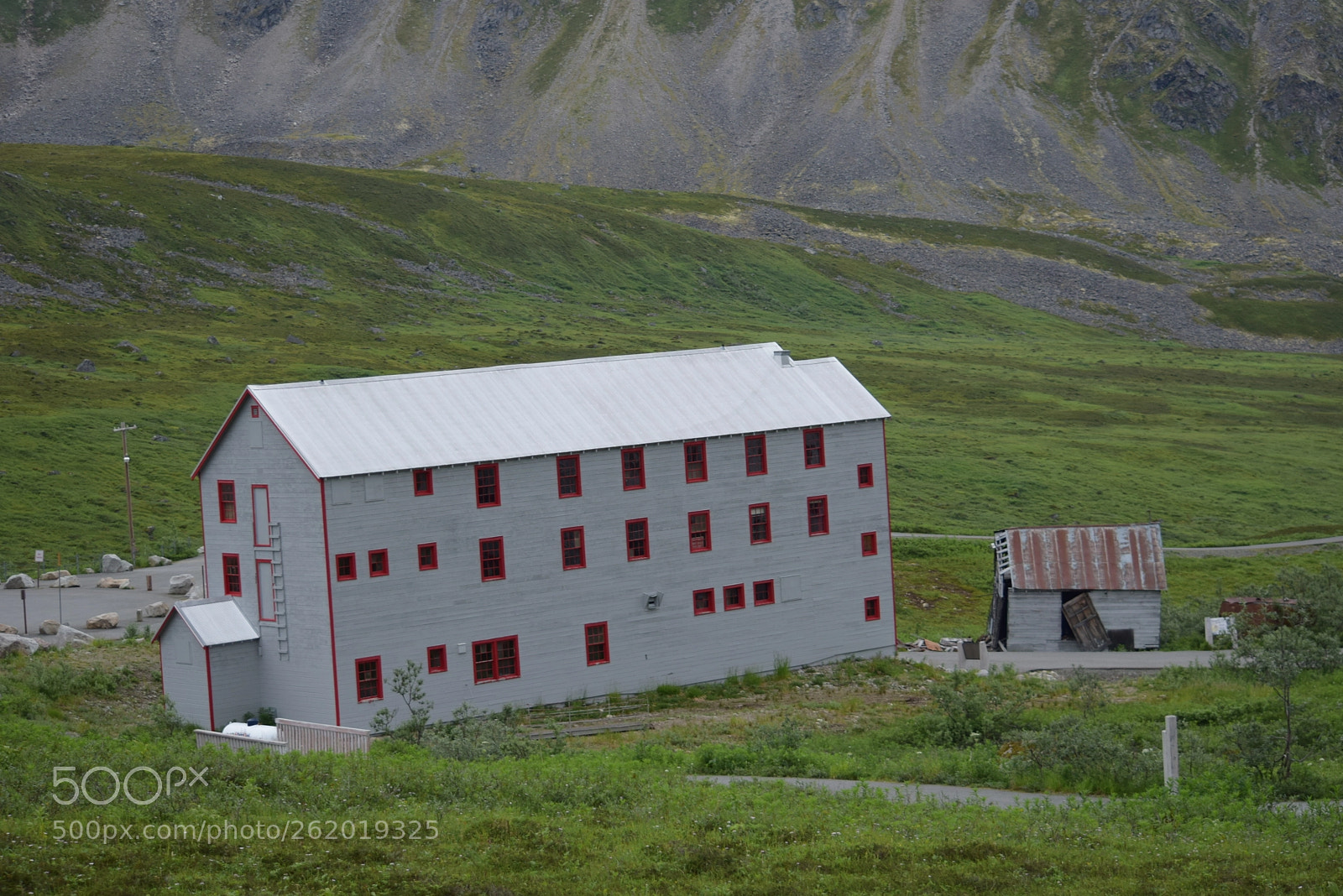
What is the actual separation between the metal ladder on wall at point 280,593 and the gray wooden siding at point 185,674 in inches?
87.7

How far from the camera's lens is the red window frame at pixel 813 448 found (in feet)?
160

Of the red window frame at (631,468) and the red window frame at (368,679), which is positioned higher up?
the red window frame at (631,468)

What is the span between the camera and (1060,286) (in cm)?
18962

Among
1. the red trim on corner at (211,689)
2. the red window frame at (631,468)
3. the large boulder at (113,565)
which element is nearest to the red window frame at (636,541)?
the red window frame at (631,468)

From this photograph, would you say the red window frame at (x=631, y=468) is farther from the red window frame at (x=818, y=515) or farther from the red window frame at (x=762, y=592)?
the red window frame at (x=818, y=515)

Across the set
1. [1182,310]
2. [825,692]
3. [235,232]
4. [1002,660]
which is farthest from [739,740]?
[1182,310]

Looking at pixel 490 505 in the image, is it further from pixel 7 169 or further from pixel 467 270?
pixel 7 169

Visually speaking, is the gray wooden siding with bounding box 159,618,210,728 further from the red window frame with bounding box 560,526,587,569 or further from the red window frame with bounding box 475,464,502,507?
the red window frame with bounding box 560,526,587,569

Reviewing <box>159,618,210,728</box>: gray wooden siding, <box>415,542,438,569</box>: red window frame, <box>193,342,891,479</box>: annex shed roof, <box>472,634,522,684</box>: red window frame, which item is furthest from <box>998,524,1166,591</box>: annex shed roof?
<box>159,618,210,728</box>: gray wooden siding

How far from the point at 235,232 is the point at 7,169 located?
91.9ft

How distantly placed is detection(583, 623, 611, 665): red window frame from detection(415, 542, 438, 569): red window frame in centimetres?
568

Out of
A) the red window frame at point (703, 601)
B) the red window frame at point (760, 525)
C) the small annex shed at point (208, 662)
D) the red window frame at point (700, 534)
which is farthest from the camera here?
the red window frame at point (760, 525)

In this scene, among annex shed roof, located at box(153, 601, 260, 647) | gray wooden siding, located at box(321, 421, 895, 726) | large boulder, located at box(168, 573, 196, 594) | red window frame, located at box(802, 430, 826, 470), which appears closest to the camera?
annex shed roof, located at box(153, 601, 260, 647)

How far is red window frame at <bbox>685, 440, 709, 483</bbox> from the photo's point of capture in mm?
46406
